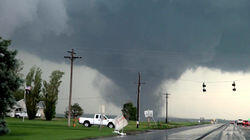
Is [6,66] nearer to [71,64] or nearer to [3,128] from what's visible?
[3,128]

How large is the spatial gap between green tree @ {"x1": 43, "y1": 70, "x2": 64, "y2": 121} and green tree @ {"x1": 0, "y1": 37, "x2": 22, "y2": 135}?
138 feet

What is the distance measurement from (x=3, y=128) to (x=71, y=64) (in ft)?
85.4

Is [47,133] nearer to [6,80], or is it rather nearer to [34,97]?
[6,80]

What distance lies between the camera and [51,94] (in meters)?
66.3

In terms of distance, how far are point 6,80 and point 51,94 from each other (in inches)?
1703

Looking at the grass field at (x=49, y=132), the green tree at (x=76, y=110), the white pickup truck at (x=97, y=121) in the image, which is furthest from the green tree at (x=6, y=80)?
the green tree at (x=76, y=110)

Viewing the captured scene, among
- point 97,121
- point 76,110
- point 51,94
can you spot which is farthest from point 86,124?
point 76,110

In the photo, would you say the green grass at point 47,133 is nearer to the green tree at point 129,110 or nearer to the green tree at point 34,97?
the green tree at point 34,97

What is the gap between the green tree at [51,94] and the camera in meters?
66.1

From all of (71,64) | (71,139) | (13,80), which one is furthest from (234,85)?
(71,64)

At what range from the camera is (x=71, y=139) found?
75.9 ft

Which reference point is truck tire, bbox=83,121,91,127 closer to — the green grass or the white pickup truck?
the white pickup truck

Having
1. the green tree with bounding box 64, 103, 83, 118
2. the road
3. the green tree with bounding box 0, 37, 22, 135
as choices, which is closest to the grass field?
the green tree with bounding box 0, 37, 22, 135

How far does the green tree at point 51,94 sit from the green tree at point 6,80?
4207 cm
